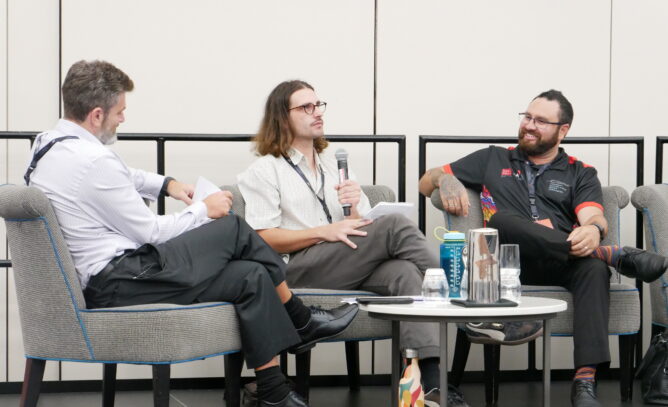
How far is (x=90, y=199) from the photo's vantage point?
8.41ft

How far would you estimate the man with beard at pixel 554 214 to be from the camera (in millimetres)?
3123

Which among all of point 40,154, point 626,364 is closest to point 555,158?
point 626,364

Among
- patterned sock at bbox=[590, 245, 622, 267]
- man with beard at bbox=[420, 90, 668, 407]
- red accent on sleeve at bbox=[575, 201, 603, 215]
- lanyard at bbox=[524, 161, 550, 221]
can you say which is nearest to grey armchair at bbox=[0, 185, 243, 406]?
man with beard at bbox=[420, 90, 668, 407]

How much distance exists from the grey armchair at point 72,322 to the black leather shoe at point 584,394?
1272 millimetres

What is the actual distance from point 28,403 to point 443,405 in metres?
1.14

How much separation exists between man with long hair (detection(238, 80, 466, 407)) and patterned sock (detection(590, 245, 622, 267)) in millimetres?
584

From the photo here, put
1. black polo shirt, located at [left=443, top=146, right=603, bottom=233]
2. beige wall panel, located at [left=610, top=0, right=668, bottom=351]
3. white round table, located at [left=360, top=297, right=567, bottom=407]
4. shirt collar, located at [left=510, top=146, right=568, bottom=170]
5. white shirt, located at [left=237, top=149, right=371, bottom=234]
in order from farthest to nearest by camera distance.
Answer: beige wall panel, located at [left=610, top=0, right=668, bottom=351] < shirt collar, located at [left=510, top=146, right=568, bottom=170] < black polo shirt, located at [left=443, top=146, right=603, bottom=233] < white shirt, located at [left=237, top=149, right=371, bottom=234] < white round table, located at [left=360, top=297, right=567, bottom=407]

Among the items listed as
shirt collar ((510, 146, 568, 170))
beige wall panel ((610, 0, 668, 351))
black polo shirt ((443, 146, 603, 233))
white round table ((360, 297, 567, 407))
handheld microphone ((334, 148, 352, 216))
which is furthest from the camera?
beige wall panel ((610, 0, 668, 351))

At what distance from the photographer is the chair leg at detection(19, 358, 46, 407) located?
8.36 ft

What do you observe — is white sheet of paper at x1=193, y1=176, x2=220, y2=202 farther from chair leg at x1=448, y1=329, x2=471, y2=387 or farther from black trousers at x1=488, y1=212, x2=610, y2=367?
chair leg at x1=448, y1=329, x2=471, y2=387

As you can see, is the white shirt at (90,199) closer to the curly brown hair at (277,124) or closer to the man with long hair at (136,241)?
the man with long hair at (136,241)

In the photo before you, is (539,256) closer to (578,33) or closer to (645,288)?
(645,288)

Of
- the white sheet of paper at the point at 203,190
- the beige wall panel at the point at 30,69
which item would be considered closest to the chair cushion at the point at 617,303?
the white sheet of paper at the point at 203,190

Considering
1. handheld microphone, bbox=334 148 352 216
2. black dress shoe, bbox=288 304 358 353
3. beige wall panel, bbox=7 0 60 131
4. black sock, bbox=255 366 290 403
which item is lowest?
black sock, bbox=255 366 290 403
